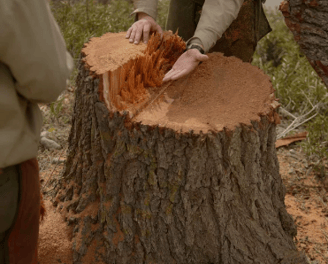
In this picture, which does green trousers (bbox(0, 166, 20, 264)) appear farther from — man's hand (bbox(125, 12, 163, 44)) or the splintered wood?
man's hand (bbox(125, 12, 163, 44))

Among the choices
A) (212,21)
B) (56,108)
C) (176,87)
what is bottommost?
(56,108)

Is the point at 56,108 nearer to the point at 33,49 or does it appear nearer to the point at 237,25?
the point at 237,25

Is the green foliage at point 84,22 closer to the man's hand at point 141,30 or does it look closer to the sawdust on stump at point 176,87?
the man's hand at point 141,30

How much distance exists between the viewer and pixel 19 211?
3.76 ft

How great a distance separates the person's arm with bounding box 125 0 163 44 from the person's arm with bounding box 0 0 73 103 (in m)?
1.09

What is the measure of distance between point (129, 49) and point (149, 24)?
284mm

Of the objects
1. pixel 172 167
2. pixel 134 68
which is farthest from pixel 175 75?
pixel 172 167

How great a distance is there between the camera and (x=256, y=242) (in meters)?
1.72

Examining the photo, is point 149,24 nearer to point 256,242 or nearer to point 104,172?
point 104,172

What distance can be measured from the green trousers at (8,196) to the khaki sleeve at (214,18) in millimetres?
1283

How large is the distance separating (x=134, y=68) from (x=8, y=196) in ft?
2.98

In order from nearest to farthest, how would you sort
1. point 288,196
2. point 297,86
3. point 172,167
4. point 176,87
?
point 172,167
point 176,87
point 288,196
point 297,86

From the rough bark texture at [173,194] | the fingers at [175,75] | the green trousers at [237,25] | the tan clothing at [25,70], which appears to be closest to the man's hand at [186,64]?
the fingers at [175,75]

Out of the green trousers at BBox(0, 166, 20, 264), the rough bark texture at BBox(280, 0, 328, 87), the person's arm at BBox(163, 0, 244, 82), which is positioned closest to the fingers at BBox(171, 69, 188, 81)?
the person's arm at BBox(163, 0, 244, 82)
